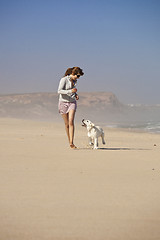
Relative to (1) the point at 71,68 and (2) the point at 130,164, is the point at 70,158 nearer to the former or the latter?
(2) the point at 130,164

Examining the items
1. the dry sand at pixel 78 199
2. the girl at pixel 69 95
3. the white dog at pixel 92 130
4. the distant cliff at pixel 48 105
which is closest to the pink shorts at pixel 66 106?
the girl at pixel 69 95

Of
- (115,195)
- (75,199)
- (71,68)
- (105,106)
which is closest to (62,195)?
(75,199)

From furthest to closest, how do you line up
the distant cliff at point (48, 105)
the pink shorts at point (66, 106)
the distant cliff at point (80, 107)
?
the distant cliff at point (80, 107) < the distant cliff at point (48, 105) < the pink shorts at point (66, 106)

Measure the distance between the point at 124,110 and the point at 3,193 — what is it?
108 m

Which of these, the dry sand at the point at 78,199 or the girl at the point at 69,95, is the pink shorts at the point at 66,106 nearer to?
the girl at the point at 69,95

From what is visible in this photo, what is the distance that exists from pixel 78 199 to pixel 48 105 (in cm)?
9488

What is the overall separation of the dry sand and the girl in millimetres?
2183

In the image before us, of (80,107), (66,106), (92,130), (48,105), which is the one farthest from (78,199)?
(80,107)

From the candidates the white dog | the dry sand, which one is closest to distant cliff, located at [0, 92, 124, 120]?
the white dog

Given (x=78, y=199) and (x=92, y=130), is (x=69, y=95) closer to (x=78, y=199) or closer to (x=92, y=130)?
(x=92, y=130)

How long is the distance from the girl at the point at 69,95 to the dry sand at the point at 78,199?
7.16ft

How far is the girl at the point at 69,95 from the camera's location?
829 cm

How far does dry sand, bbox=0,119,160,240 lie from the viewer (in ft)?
9.79

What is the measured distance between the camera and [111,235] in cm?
293
